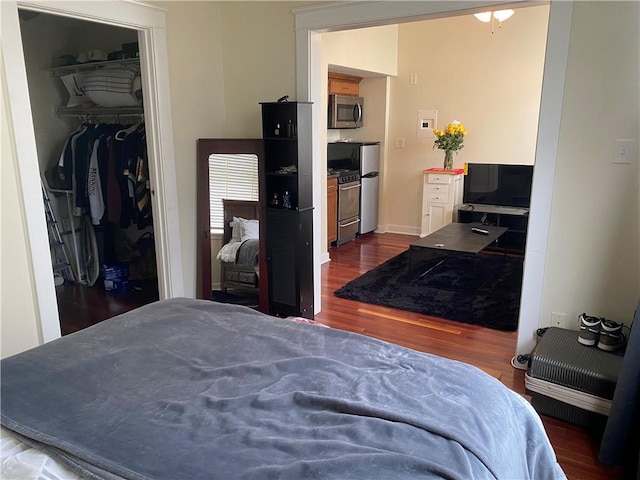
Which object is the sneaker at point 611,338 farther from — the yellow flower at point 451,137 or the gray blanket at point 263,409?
the yellow flower at point 451,137

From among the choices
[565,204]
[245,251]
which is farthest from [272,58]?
[565,204]

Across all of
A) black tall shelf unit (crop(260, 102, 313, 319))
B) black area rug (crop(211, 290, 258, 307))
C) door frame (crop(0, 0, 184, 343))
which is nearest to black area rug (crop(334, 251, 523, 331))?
black tall shelf unit (crop(260, 102, 313, 319))

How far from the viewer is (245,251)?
147 inches

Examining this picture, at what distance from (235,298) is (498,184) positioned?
370cm

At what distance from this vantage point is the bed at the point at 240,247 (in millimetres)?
3666

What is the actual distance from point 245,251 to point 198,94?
4.13 ft

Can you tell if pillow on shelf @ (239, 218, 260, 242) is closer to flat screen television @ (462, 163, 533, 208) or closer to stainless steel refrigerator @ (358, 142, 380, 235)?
stainless steel refrigerator @ (358, 142, 380, 235)

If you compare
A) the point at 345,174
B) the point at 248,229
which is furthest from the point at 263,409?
the point at 345,174

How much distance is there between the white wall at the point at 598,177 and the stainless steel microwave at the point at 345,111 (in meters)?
3.56

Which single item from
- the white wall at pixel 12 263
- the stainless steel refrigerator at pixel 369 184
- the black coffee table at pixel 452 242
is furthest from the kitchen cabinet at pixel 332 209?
the white wall at pixel 12 263

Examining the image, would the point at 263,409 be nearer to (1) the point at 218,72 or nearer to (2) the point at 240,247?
(2) the point at 240,247

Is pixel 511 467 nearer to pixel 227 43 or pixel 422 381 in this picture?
pixel 422 381

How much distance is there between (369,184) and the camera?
6.36 meters

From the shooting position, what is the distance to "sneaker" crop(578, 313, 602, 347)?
2.49 metres
